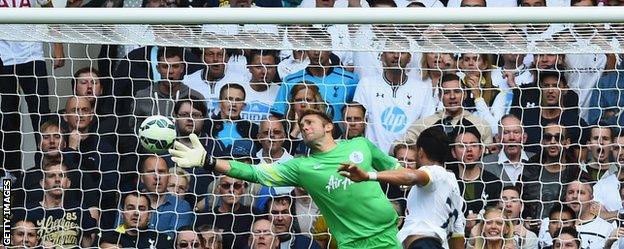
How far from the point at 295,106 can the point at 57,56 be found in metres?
1.65

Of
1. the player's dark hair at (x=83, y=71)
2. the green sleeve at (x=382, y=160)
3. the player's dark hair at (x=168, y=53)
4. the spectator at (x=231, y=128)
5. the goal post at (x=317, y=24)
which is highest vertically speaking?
the goal post at (x=317, y=24)

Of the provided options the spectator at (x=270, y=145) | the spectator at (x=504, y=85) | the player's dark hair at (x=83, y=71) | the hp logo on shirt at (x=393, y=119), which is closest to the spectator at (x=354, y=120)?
the hp logo on shirt at (x=393, y=119)

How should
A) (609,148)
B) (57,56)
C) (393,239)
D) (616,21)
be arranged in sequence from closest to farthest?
(616,21), (393,239), (609,148), (57,56)

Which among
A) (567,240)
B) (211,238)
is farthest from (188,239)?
(567,240)

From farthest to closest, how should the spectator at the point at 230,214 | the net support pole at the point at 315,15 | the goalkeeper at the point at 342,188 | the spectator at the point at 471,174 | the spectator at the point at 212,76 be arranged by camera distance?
the spectator at the point at 212,76 → the spectator at the point at 230,214 → the spectator at the point at 471,174 → the goalkeeper at the point at 342,188 → the net support pole at the point at 315,15

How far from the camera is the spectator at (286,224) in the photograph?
9758 millimetres

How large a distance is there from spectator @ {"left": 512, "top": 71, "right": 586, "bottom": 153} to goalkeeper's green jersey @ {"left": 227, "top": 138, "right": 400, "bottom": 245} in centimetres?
127

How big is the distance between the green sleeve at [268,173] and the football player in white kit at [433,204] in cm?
69

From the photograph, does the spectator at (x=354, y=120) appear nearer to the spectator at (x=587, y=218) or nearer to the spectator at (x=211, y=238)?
the spectator at (x=211, y=238)

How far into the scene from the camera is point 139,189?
999 cm

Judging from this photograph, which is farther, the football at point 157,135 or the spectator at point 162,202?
the spectator at point 162,202

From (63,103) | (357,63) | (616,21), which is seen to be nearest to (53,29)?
(63,103)

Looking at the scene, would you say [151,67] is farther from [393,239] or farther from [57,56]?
[393,239]

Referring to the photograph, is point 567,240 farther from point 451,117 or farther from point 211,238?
point 211,238
